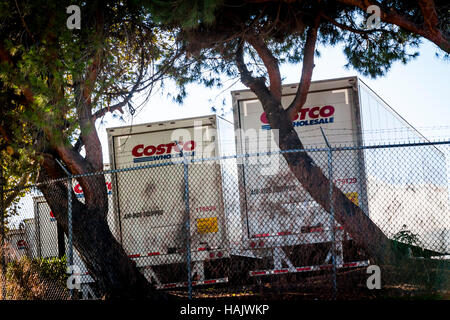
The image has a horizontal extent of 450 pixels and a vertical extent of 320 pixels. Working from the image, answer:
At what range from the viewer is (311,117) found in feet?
36.3

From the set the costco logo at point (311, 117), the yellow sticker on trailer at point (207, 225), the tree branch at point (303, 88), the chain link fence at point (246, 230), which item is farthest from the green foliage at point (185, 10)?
the yellow sticker on trailer at point (207, 225)

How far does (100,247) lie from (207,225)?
7.48 ft

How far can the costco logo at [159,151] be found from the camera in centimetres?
1150

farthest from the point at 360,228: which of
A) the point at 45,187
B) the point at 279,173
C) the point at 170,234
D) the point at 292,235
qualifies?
the point at 45,187

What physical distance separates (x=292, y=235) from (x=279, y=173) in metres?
1.42

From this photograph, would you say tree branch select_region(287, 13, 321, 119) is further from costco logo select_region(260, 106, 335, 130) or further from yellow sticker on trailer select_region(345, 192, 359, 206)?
yellow sticker on trailer select_region(345, 192, 359, 206)

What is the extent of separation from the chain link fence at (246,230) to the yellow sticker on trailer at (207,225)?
0.07 feet

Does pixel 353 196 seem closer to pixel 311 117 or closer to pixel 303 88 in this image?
pixel 311 117

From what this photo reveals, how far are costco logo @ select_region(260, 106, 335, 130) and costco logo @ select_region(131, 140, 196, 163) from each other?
1.60 m

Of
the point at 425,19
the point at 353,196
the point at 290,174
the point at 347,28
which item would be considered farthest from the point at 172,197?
the point at 425,19

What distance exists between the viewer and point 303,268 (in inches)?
381

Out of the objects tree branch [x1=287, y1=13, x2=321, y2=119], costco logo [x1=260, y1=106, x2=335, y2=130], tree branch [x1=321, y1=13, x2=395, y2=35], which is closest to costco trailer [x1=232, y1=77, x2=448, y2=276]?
costco logo [x1=260, y1=106, x2=335, y2=130]

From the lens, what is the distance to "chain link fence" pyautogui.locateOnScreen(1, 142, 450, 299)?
357 inches

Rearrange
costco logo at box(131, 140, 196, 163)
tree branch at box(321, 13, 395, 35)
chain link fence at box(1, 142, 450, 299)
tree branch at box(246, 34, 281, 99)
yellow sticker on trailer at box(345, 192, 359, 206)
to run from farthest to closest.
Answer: costco logo at box(131, 140, 196, 163) → tree branch at box(321, 13, 395, 35) → tree branch at box(246, 34, 281, 99) → yellow sticker on trailer at box(345, 192, 359, 206) → chain link fence at box(1, 142, 450, 299)
